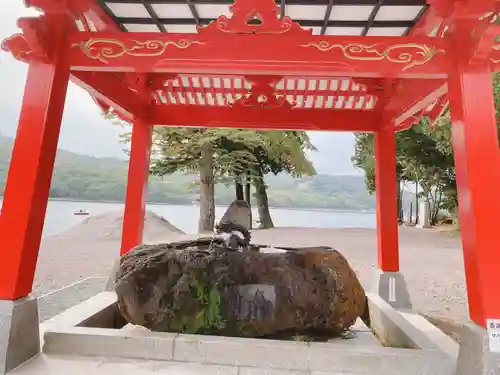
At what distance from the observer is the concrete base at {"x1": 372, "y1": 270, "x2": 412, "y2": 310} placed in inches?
168

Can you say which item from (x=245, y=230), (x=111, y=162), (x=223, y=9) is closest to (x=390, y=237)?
(x=245, y=230)

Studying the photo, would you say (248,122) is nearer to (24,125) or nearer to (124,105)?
(124,105)

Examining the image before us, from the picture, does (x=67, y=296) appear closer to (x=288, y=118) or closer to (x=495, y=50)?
(x=288, y=118)

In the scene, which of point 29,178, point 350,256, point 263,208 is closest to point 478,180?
point 29,178

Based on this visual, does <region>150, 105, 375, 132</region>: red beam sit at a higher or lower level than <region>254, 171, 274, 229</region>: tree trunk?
higher

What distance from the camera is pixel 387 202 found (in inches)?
182

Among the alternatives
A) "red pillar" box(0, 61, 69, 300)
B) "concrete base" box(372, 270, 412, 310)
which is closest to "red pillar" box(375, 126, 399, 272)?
"concrete base" box(372, 270, 412, 310)

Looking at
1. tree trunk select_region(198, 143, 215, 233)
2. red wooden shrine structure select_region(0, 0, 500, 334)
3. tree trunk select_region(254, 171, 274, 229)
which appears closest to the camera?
red wooden shrine structure select_region(0, 0, 500, 334)

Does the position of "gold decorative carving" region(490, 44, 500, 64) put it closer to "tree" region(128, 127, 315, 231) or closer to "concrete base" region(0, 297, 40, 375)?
"concrete base" region(0, 297, 40, 375)

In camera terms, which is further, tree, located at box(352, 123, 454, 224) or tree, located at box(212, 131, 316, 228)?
tree, located at box(352, 123, 454, 224)

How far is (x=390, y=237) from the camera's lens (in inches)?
180

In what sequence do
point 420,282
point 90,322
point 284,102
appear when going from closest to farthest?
point 90,322 → point 284,102 → point 420,282

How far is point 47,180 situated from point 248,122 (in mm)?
2679

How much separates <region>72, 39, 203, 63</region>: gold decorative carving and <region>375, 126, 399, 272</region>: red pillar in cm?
296
